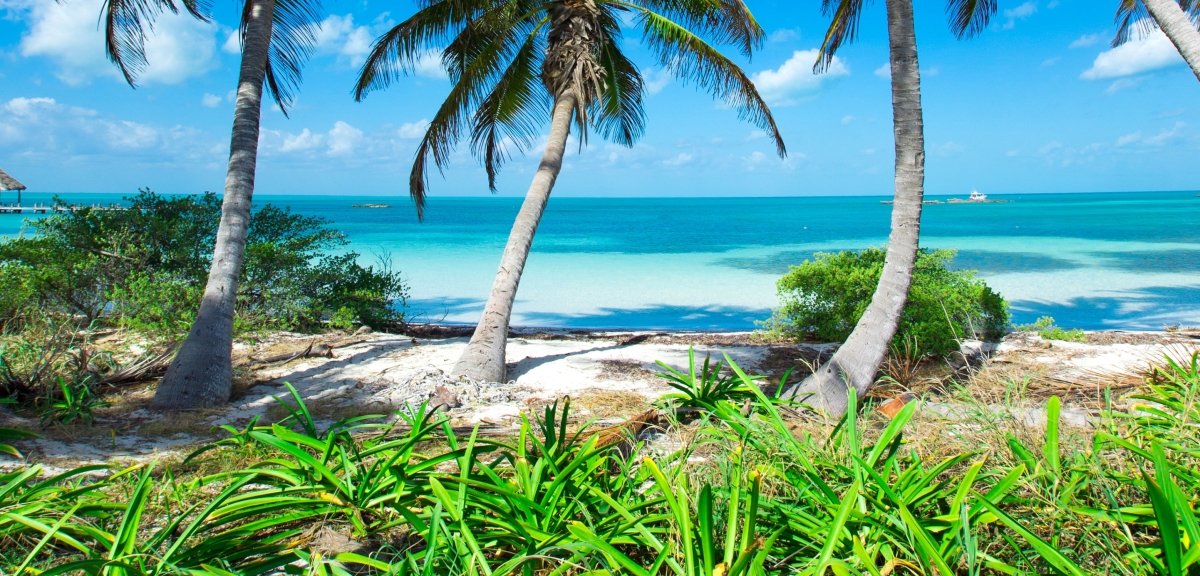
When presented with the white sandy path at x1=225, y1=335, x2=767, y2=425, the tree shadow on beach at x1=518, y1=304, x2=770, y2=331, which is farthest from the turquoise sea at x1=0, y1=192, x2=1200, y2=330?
the white sandy path at x1=225, y1=335, x2=767, y2=425

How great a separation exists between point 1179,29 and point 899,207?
10.8 ft

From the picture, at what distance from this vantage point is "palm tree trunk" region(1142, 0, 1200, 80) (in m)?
Answer: 6.02

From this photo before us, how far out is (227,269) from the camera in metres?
6.00

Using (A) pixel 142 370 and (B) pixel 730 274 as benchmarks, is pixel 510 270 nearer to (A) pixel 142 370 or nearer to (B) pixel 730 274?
(A) pixel 142 370

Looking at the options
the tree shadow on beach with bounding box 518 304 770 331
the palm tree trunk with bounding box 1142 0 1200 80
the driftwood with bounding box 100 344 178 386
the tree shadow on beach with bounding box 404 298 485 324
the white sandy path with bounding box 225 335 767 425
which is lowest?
the tree shadow on beach with bounding box 404 298 485 324

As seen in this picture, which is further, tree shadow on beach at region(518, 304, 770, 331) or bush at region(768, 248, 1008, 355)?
tree shadow on beach at region(518, 304, 770, 331)

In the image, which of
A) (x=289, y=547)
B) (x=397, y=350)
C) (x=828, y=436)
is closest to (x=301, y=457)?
(x=289, y=547)

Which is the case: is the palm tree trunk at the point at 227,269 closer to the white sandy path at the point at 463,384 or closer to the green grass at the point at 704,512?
the white sandy path at the point at 463,384

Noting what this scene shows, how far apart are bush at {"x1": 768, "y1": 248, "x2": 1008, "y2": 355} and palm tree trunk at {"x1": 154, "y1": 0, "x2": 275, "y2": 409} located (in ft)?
20.9

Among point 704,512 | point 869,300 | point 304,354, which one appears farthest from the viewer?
point 869,300

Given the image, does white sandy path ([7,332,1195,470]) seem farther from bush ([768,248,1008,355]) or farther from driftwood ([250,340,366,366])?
bush ([768,248,1008,355])

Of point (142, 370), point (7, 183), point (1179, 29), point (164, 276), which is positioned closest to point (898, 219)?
point (1179, 29)

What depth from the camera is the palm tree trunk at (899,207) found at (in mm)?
5254

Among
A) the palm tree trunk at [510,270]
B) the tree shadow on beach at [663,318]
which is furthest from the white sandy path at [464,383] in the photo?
the tree shadow on beach at [663,318]
